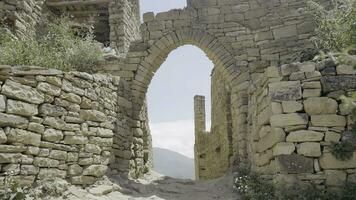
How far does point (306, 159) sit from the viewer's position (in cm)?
499

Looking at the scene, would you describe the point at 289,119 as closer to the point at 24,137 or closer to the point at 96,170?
the point at 96,170

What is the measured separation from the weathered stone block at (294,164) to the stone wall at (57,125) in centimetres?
304

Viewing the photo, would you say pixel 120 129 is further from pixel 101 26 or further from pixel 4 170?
pixel 101 26

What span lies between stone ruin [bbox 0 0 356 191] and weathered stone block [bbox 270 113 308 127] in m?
0.01

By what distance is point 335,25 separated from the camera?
6484 mm

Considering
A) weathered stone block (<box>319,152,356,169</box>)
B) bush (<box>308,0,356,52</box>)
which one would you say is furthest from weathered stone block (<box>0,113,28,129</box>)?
bush (<box>308,0,356,52</box>)

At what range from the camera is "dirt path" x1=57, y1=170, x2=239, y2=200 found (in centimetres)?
590

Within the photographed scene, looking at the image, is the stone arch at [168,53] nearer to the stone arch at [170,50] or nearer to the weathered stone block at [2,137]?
the stone arch at [170,50]

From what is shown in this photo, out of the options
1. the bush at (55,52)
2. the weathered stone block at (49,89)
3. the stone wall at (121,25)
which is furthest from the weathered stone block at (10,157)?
the stone wall at (121,25)

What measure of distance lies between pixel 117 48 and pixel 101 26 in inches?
84.2

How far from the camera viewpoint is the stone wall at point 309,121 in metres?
4.96

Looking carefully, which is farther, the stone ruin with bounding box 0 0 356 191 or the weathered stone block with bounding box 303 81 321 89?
the weathered stone block with bounding box 303 81 321 89

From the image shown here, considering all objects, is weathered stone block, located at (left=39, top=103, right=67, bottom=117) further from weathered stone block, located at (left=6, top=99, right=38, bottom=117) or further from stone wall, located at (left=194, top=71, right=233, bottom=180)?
stone wall, located at (left=194, top=71, right=233, bottom=180)

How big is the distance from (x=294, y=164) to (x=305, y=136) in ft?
1.32
